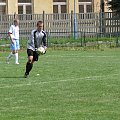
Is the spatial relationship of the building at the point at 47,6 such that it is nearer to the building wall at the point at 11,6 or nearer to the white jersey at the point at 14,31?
the building wall at the point at 11,6

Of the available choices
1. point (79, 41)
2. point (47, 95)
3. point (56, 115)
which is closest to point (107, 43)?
point (79, 41)

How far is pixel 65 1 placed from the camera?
63312 millimetres

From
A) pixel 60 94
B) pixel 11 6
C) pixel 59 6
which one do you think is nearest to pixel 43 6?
pixel 59 6

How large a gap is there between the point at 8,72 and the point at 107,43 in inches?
864

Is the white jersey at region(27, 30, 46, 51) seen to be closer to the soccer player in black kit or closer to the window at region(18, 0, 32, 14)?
the soccer player in black kit

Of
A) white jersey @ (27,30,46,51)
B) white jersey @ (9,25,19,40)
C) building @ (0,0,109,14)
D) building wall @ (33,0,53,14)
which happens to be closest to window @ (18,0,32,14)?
building @ (0,0,109,14)

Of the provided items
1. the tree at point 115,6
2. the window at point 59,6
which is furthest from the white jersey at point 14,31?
the window at point 59,6

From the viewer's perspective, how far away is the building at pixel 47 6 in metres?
59.8

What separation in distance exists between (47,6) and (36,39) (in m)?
42.1

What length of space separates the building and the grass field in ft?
121

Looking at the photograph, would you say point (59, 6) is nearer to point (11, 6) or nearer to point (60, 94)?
point (11, 6)

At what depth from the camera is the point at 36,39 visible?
20.6 metres

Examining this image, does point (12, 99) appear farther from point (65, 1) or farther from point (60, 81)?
point (65, 1)

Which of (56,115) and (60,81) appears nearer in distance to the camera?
(56,115)
